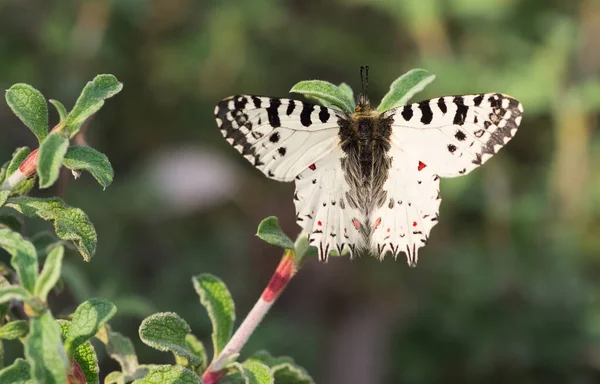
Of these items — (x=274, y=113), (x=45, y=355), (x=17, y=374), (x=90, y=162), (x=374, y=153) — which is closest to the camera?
(x=45, y=355)

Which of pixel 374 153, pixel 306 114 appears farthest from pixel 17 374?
pixel 374 153

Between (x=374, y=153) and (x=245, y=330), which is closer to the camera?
(x=245, y=330)

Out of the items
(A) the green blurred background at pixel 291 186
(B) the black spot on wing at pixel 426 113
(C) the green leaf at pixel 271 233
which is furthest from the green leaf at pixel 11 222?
(A) the green blurred background at pixel 291 186

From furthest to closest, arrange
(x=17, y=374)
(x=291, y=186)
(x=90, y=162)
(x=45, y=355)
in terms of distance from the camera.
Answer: (x=291, y=186), (x=90, y=162), (x=17, y=374), (x=45, y=355)

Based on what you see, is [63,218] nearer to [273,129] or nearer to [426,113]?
[273,129]

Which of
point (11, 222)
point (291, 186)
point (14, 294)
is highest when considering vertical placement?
point (291, 186)

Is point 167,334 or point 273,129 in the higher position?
point 273,129
